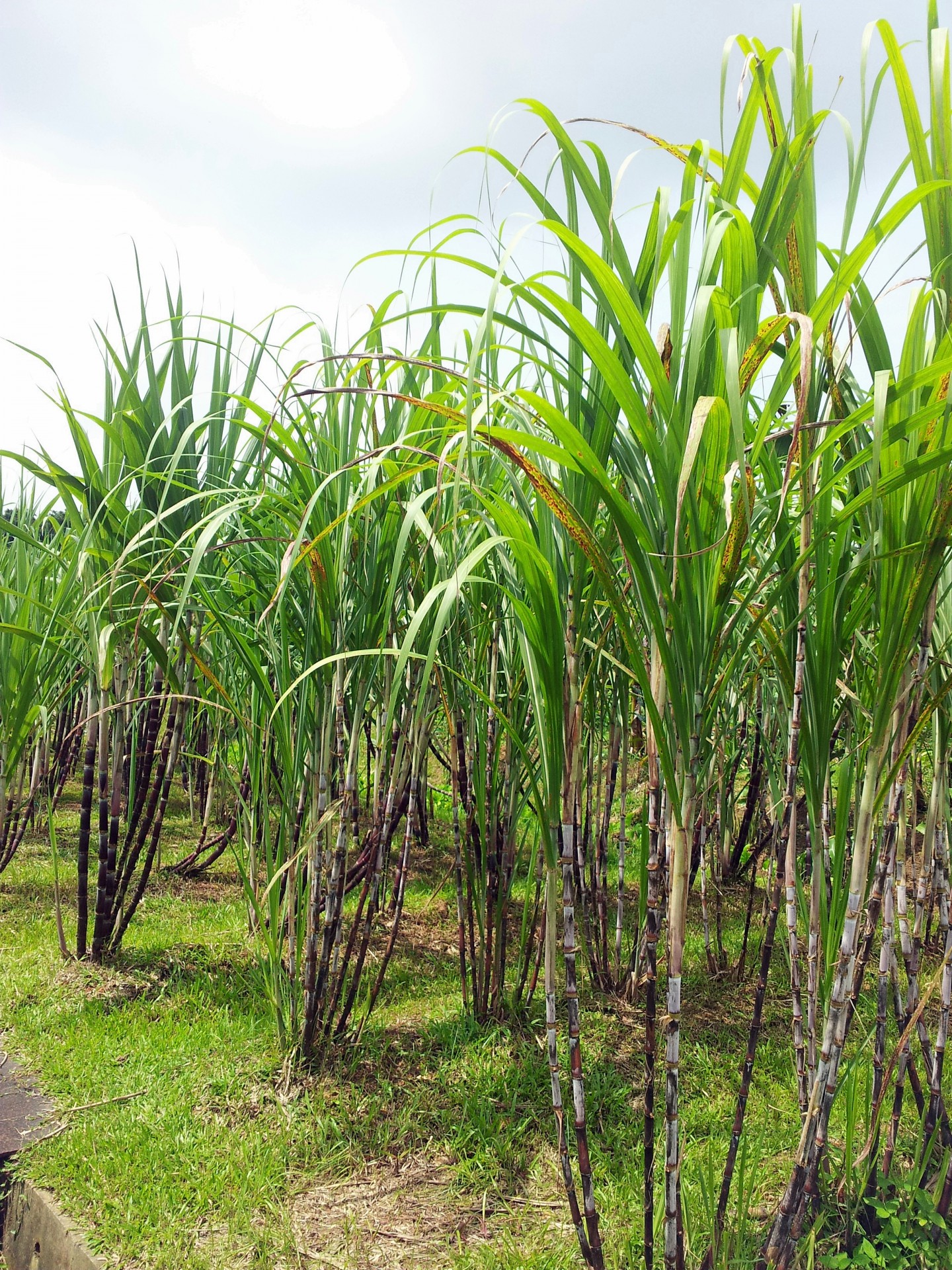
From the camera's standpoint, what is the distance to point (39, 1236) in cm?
147

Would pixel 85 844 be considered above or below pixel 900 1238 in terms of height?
above

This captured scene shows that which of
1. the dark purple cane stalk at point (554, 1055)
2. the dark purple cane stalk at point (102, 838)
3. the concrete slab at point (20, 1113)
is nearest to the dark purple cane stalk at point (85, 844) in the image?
the dark purple cane stalk at point (102, 838)

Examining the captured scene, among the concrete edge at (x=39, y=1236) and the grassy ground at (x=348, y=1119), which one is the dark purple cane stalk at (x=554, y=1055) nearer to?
the grassy ground at (x=348, y=1119)

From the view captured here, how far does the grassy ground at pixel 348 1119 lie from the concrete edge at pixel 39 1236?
0.08ft

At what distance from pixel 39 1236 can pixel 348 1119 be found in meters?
0.57

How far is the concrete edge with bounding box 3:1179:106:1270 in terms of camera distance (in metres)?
1.36

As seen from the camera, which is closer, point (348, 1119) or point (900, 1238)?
point (900, 1238)

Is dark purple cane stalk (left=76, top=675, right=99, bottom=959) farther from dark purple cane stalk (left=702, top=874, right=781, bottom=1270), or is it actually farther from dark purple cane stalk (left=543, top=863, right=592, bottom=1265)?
dark purple cane stalk (left=702, top=874, right=781, bottom=1270)

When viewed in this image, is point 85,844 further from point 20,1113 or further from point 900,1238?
point 900,1238

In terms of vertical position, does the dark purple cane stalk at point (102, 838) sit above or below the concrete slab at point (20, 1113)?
above

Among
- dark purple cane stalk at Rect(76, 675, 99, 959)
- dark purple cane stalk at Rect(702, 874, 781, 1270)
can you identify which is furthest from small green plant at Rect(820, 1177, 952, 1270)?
dark purple cane stalk at Rect(76, 675, 99, 959)

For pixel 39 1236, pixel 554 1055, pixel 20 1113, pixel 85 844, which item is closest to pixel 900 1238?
pixel 554 1055

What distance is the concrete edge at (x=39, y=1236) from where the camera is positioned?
1.36 metres

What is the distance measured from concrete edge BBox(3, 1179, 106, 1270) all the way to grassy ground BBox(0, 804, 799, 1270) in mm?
25
